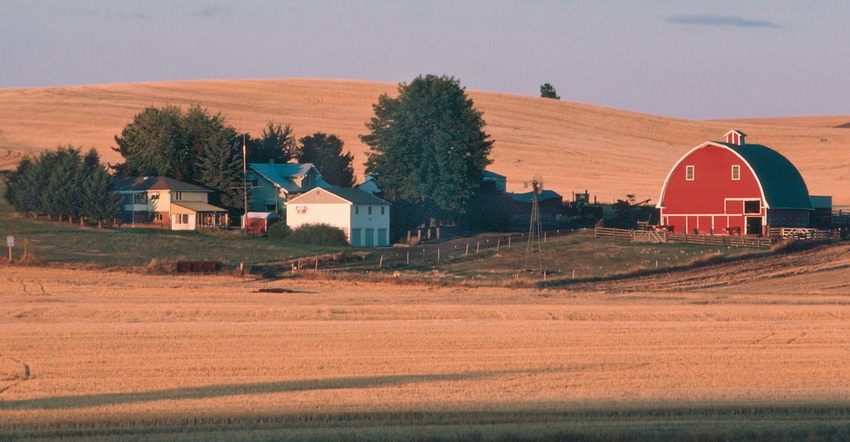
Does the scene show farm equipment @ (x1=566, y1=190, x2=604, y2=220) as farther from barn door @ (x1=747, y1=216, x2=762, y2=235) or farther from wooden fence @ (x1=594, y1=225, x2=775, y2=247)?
barn door @ (x1=747, y1=216, x2=762, y2=235)

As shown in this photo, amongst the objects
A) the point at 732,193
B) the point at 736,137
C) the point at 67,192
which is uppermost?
the point at 736,137

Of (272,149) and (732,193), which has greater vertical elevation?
(272,149)

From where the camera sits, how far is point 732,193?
69688 millimetres

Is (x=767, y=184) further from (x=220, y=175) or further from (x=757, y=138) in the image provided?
(x=757, y=138)

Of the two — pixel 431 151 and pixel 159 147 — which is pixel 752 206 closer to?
pixel 431 151

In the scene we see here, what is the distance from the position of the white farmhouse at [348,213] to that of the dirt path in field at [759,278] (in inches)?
1004

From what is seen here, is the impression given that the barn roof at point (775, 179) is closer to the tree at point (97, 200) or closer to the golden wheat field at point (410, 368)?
the golden wheat field at point (410, 368)

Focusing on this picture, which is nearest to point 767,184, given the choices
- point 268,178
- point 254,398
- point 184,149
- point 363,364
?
point 268,178

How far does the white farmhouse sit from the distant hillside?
29056 mm

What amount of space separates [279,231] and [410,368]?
49812 millimetres

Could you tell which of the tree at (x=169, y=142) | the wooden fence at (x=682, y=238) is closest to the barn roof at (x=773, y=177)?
the wooden fence at (x=682, y=238)

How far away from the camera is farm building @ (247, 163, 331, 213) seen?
82875 mm

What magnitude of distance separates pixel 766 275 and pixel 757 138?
86.5 m

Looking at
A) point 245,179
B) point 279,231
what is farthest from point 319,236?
point 245,179
